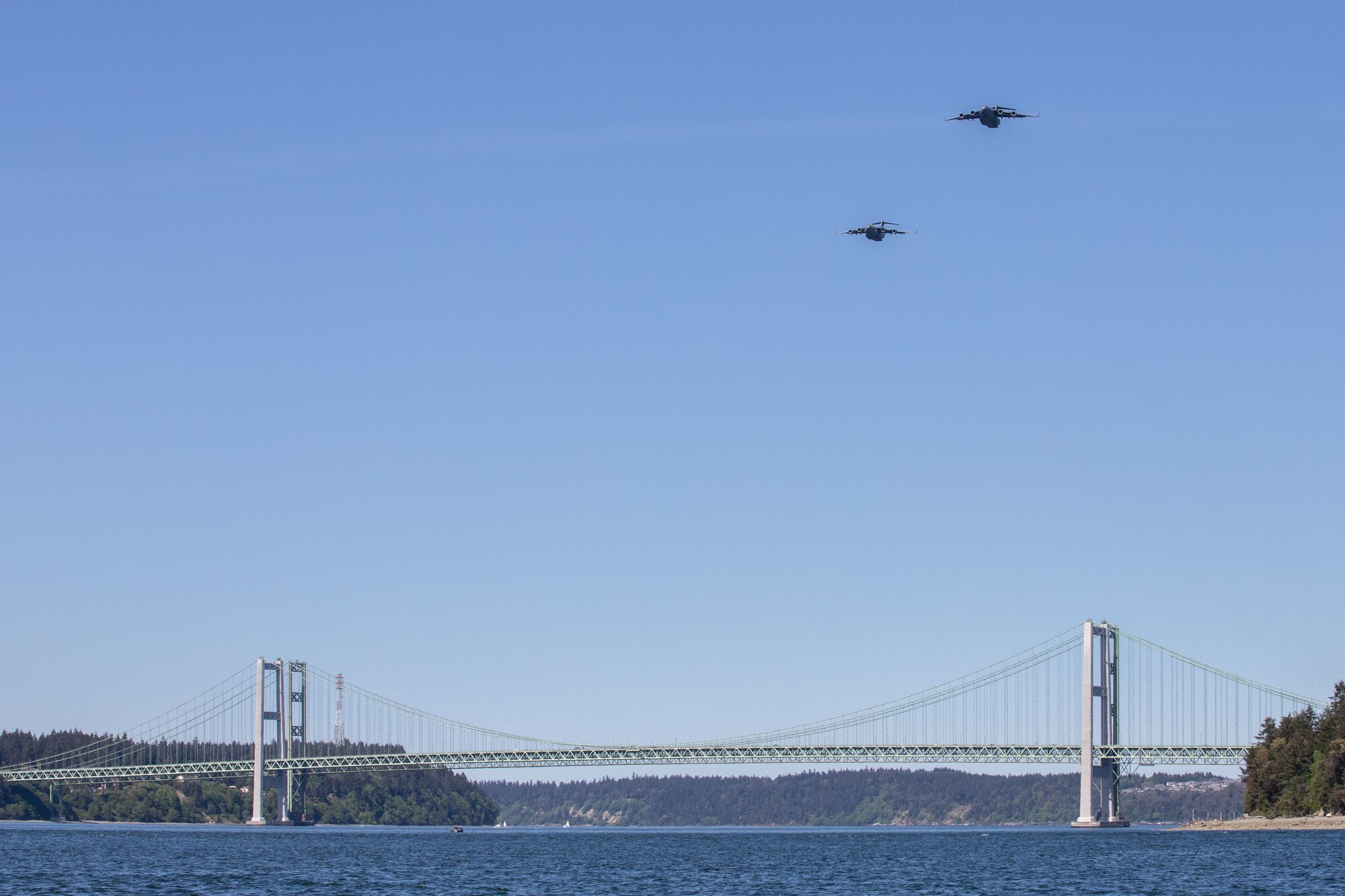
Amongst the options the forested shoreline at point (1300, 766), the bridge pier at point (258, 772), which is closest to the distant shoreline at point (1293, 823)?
the forested shoreline at point (1300, 766)

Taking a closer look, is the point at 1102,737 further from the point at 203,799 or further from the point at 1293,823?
the point at 203,799

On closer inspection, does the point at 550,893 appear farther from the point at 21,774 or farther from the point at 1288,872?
the point at 21,774

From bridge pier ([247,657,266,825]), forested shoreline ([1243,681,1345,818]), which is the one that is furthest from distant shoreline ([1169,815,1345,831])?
bridge pier ([247,657,266,825])

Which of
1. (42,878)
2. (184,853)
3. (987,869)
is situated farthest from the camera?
(184,853)

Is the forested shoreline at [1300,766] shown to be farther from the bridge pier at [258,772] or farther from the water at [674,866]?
the bridge pier at [258,772]

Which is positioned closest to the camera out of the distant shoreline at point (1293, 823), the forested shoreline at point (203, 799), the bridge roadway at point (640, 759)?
the distant shoreline at point (1293, 823)

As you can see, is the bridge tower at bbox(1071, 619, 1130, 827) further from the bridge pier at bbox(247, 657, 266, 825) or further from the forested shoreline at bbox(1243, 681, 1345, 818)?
the bridge pier at bbox(247, 657, 266, 825)

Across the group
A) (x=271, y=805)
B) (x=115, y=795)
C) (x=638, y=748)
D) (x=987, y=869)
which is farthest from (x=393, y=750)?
(x=987, y=869)
